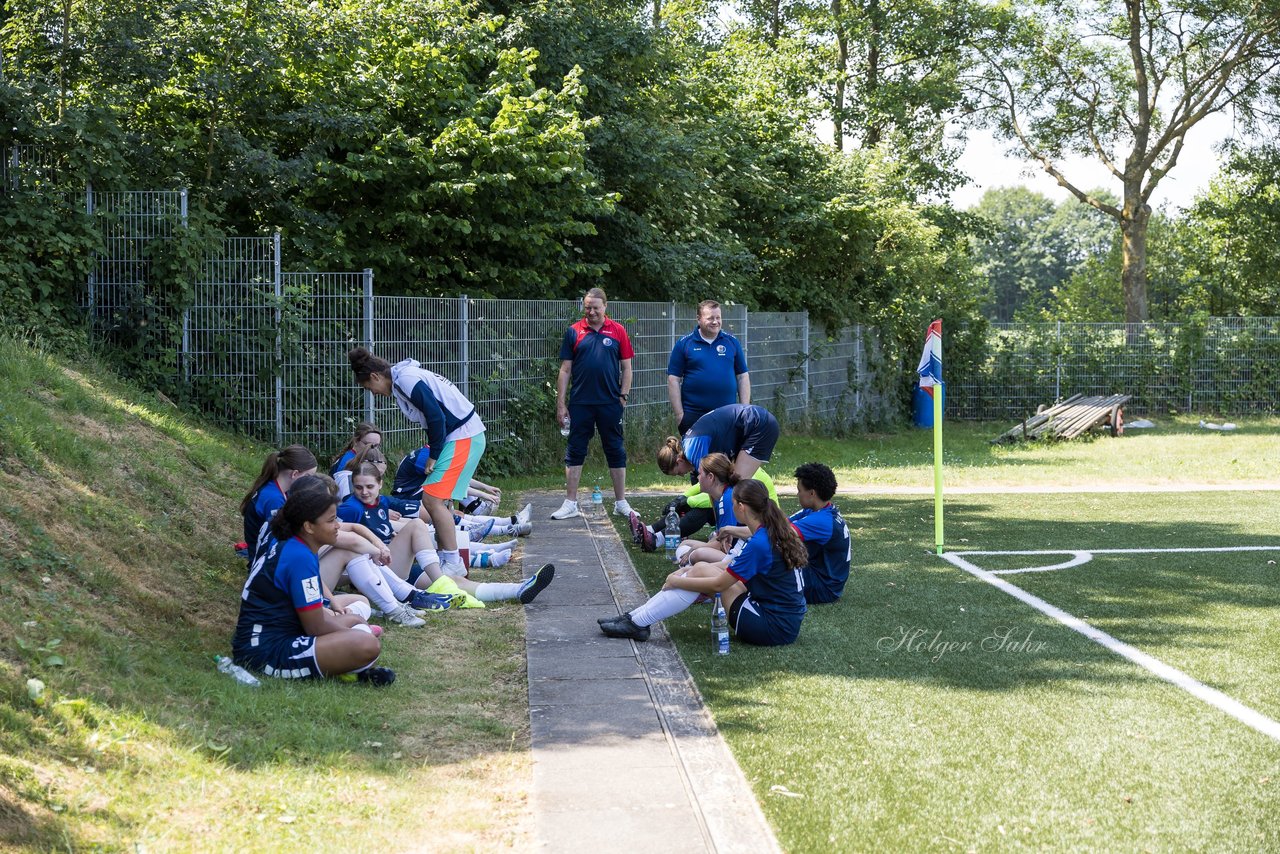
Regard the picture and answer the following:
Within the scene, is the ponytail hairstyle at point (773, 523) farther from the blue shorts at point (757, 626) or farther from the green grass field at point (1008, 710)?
the green grass field at point (1008, 710)

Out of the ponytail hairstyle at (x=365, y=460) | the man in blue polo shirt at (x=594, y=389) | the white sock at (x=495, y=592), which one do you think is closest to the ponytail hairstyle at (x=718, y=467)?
the white sock at (x=495, y=592)

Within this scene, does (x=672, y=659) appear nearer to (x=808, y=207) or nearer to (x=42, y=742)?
(x=42, y=742)

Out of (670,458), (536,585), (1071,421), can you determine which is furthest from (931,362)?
(1071,421)

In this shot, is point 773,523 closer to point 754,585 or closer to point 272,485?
point 754,585

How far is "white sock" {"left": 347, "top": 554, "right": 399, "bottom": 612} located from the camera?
7.07 metres

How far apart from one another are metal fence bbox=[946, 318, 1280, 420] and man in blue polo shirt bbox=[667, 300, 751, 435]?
57.0 ft

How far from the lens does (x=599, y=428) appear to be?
11070mm

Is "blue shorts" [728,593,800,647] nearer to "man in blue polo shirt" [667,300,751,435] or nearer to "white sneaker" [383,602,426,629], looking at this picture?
"white sneaker" [383,602,426,629]

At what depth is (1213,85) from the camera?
33656mm

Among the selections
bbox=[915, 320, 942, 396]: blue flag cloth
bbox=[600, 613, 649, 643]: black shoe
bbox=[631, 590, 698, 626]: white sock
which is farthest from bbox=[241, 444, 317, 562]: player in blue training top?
bbox=[915, 320, 942, 396]: blue flag cloth

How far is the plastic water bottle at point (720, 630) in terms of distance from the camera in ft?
21.0

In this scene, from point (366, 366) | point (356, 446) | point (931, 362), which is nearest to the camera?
point (366, 366)

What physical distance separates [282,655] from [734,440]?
12.9 feet

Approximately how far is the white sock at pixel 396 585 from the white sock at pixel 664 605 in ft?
5.38
